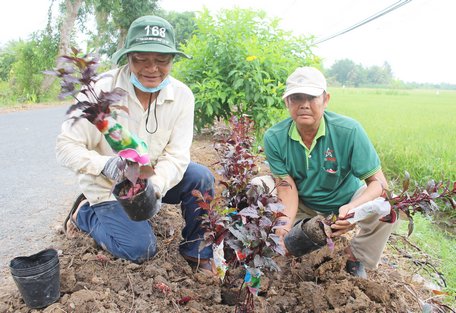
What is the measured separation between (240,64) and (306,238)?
3.62 metres

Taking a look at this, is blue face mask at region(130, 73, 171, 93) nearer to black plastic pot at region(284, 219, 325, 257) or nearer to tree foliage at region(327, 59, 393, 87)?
black plastic pot at region(284, 219, 325, 257)

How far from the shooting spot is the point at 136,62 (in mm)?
2199

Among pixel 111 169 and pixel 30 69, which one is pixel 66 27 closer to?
pixel 30 69

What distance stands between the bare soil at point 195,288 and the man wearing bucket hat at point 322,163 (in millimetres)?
199

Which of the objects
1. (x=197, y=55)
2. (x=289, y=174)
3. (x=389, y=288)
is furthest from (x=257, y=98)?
(x=389, y=288)

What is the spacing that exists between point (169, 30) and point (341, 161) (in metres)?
1.32

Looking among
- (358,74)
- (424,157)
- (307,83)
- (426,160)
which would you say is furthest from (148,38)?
(358,74)

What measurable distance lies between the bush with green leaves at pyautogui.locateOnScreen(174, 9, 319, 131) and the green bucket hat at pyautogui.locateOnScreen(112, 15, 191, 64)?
2952 millimetres

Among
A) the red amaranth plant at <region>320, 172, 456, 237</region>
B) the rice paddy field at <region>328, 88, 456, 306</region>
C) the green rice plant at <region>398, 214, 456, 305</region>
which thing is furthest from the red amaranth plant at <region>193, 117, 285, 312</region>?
the green rice plant at <region>398, 214, 456, 305</region>

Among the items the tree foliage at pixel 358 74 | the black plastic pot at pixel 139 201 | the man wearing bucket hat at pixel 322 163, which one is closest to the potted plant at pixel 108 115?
the black plastic pot at pixel 139 201

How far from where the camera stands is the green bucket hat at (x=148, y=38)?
2.08 m

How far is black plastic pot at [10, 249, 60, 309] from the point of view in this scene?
5.67 ft

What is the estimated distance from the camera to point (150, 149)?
249 centimetres

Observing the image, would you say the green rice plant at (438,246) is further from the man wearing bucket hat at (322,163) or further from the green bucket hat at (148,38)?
the green bucket hat at (148,38)
